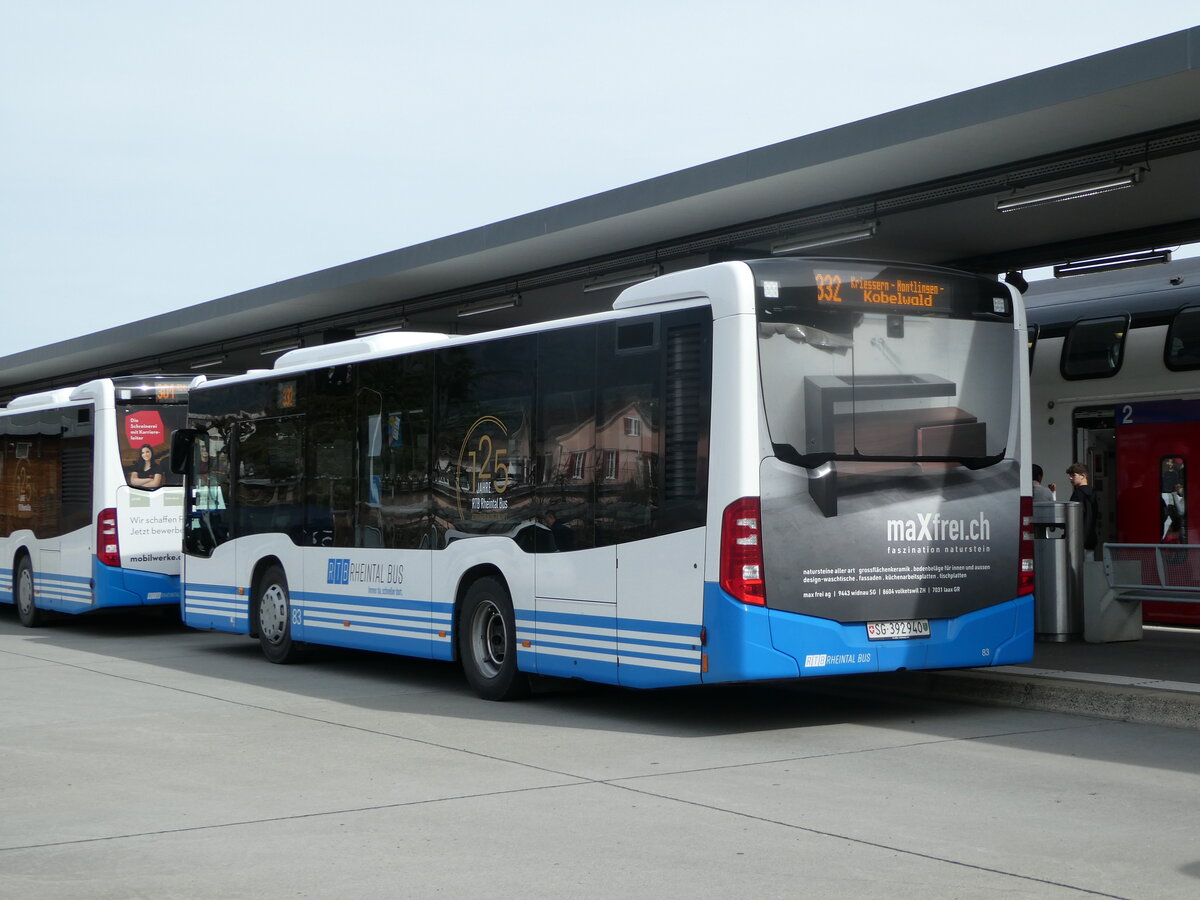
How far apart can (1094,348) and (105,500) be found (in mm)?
12118

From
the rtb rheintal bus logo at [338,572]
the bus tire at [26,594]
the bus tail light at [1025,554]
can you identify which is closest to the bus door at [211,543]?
the rtb rheintal bus logo at [338,572]

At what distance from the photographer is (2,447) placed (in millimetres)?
21391

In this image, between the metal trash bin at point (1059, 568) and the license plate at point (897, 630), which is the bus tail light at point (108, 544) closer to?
the metal trash bin at point (1059, 568)

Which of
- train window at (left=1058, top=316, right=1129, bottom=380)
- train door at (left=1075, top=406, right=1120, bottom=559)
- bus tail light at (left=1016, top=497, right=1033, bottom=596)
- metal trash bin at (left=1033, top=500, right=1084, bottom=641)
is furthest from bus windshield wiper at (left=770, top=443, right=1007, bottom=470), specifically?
train door at (left=1075, top=406, right=1120, bottom=559)

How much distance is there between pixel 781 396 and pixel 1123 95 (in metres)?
4.15

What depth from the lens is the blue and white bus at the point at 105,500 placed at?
18266mm

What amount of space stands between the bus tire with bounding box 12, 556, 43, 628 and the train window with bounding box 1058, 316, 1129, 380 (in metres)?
13.9

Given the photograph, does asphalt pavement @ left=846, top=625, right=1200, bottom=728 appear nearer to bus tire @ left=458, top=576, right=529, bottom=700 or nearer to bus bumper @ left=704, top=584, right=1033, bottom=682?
bus bumper @ left=704, top=584, right=1033, bottom=682

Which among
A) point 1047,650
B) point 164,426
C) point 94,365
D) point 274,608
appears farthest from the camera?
point 94,365

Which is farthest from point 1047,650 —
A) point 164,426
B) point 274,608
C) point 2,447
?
point 2,447

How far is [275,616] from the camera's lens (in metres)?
14.9

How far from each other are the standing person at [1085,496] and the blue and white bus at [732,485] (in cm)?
451

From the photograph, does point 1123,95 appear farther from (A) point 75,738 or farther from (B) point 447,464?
(A) point 75,738

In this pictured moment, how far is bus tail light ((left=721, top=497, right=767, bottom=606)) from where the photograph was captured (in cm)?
938
